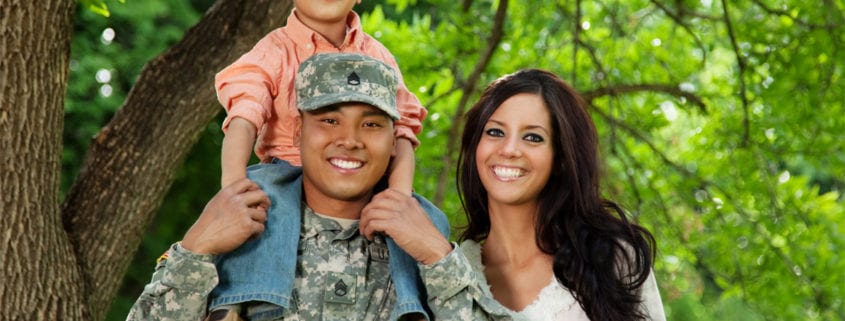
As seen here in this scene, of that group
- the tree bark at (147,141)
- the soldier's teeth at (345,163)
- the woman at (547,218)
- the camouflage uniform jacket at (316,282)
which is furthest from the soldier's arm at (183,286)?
the tree bark at (147,141)

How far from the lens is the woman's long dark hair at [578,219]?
410 cm

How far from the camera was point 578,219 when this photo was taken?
4223mm

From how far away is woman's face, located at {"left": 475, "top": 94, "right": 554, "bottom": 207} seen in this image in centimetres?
404

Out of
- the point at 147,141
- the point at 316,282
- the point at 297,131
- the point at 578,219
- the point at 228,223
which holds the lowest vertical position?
the point at 578,219

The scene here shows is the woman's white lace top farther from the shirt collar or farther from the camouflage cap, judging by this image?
the camouflage cap

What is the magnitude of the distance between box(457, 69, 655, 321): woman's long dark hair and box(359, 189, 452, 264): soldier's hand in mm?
717

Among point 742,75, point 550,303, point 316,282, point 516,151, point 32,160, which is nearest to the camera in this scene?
point 316,282

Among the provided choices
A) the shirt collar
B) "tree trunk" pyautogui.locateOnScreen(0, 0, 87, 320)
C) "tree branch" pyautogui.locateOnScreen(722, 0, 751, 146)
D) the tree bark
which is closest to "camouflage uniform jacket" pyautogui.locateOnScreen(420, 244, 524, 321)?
the shirt collar

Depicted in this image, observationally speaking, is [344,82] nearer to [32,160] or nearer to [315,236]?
[315,236]

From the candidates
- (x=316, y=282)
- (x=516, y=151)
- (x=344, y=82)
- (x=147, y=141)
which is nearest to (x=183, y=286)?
(x=316, y=282)

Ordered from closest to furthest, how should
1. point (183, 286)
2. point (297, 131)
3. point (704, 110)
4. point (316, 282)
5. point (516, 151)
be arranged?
point (183, 286) → point (316, 282) → point (297, 131) → point (516, 151) → point (704, 110)

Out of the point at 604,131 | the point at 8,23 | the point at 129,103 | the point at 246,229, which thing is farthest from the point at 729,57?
the point at 246,229

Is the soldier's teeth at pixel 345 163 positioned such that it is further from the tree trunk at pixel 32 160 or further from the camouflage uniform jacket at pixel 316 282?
the tree trunk at pixel 32 160

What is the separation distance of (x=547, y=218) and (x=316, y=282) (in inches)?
40.2
